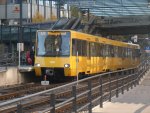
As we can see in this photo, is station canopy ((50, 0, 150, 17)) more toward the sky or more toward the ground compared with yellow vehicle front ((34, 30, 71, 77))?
more toward the sky

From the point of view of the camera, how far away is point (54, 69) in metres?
29.8

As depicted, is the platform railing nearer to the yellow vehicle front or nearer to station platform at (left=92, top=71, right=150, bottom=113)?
station platform at (left=92, top=71, right=150, bottom=113)

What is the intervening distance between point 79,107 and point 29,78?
21.3 meters

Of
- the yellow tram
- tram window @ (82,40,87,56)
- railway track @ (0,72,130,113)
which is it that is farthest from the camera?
tram window @ (82,40,87,56)

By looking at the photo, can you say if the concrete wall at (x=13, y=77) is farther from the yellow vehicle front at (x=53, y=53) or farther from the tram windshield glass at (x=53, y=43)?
the tram windshield glass at (x=53, y=43)

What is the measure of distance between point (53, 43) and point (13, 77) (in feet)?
11.3

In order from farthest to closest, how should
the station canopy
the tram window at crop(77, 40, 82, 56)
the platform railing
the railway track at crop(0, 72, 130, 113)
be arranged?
the station canopy, the tram window at crop(77, 40, 82, 56), the platform railing, the railway track at crop(0, 72, 130, 113)

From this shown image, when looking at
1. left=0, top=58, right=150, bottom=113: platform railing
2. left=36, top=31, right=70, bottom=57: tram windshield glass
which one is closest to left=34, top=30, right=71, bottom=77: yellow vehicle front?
left=36, top=31, right=70, bottom=57: tram windshield glass

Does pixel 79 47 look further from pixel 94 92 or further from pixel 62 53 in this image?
pixel 94 92

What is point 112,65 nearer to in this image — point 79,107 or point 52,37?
point 52,37

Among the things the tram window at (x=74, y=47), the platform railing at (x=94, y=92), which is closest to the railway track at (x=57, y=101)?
the platform railing at (x=94, y=92)

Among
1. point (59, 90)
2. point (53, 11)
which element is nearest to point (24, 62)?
point (59, 90)

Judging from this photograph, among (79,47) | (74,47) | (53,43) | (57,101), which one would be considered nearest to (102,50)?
(79,47)

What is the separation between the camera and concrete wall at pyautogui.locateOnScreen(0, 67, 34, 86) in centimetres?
2899
